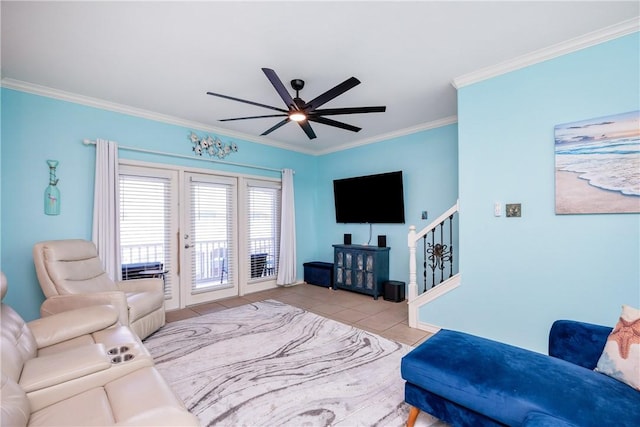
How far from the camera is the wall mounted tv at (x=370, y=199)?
4512mm

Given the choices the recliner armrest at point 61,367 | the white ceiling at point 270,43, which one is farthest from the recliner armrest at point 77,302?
the white ceiling at point 270,43

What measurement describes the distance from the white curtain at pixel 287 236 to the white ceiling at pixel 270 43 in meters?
2.10

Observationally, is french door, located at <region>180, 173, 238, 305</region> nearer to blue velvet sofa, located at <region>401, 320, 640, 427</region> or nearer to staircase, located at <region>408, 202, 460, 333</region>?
staircase, located at <region>408, 202, 460, 333</region>

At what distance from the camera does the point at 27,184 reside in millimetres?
2969

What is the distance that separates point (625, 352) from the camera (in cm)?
137

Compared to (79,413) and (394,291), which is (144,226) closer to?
(79,413)

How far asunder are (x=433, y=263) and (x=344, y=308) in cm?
142

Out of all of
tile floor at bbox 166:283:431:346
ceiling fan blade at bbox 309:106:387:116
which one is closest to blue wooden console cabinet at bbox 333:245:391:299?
tile floor at bbox 166:283:431:346

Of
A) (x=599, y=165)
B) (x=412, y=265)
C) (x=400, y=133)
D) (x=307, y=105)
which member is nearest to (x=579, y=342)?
(x=599, y=165)

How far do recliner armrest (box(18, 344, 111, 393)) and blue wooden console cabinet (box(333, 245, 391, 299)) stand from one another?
362 centimetres

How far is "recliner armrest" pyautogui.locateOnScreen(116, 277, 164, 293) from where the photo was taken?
311 centimetres

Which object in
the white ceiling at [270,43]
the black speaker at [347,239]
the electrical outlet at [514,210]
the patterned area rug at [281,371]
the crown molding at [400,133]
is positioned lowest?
the patterned area rug at [281,371]

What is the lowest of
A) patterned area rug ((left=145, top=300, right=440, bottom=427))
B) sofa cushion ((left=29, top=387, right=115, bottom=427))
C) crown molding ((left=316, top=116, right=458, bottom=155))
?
patterned area rug ((left=145, top=300, right=440, bottom=427))

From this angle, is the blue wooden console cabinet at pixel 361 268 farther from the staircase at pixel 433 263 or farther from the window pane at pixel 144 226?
the window pane at pixel 144 226
